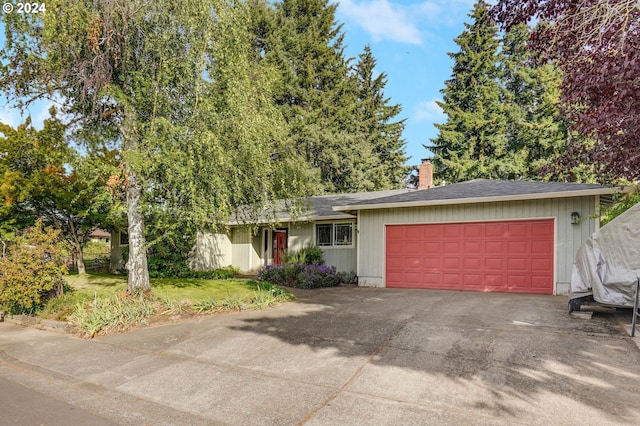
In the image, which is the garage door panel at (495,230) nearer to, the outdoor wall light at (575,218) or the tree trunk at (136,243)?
the outdoor wall light at (575,218)

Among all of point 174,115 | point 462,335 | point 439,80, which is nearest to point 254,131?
point 174,115

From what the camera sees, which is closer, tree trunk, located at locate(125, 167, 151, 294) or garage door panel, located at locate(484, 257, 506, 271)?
tree trunk, located at locate(125, 167, 151, 294)

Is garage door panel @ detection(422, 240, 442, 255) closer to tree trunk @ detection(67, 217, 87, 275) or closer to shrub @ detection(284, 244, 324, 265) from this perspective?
shrub @ detection(284, 244, 324, 265)

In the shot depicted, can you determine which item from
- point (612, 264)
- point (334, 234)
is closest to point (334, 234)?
point (334, 234)

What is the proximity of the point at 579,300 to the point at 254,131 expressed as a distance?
7008mm

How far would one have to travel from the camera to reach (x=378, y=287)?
12.6 m

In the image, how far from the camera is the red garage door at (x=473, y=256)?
1055 centimetres

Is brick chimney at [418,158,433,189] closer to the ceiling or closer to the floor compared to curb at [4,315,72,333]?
closer to the ceiling

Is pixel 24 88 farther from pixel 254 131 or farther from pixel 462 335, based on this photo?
pixel 462 335

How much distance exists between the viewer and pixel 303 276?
12.8 meters

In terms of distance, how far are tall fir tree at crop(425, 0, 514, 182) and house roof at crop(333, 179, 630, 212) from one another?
44.1ft

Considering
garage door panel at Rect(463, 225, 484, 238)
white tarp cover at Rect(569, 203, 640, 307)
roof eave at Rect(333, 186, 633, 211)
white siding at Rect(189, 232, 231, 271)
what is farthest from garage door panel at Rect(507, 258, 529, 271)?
white siding at Rect(189, 232, 231, 271)

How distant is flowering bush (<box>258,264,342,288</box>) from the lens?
12766mm

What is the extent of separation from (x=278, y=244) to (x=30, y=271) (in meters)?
10.1
